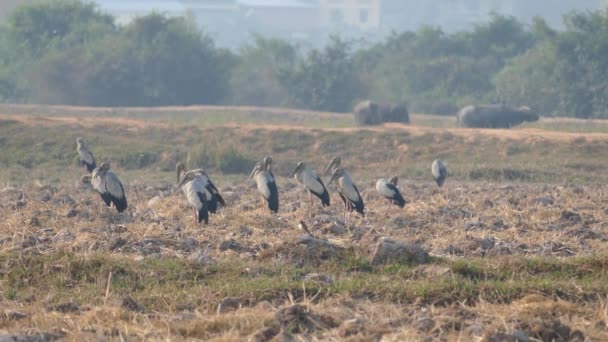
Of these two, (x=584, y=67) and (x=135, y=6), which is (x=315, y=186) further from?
(x=135, y=6)

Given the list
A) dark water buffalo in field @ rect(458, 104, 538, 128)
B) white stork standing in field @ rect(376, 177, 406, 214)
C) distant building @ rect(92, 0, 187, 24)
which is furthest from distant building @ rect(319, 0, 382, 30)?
white stork standing in field @ rect(376, 177, 406, 214)

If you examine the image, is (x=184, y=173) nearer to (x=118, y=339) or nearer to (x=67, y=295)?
(x=67, y=295)

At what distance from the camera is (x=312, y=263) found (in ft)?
30.0

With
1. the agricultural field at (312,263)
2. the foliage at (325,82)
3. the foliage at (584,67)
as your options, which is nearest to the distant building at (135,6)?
the foliage at (325,82)

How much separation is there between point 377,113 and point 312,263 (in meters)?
20.9

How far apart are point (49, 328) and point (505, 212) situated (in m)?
7.25

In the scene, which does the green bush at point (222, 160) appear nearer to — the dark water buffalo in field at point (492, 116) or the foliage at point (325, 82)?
the dark water buffalo in field at point (492, 116)

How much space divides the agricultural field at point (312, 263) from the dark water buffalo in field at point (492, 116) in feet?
30.7

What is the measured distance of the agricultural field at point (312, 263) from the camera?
7160mm

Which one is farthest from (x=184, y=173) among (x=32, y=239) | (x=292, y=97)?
(x=292, y=97)

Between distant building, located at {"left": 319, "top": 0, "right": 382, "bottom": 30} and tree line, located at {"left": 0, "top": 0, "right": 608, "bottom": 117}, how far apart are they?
77.1m

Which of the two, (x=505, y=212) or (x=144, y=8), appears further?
(x=144, y=8)

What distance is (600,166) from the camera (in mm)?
21812

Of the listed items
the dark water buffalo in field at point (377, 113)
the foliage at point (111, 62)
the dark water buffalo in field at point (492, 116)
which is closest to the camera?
the dark water buffalo in field at point (377, 113)
